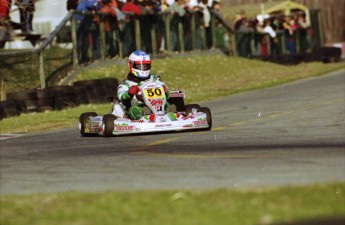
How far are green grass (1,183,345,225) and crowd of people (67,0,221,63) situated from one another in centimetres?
1720

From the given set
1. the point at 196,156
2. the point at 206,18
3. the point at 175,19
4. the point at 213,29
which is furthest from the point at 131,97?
the point at 213,29

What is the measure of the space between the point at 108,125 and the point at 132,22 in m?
13.0

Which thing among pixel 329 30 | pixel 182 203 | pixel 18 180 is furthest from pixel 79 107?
pixel 329 30

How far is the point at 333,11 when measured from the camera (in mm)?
45281

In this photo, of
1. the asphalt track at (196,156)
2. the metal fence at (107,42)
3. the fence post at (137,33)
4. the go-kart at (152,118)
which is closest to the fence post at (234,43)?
the metal fence at (107,42)

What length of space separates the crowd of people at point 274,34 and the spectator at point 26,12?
10.5 m

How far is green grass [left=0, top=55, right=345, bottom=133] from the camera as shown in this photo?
66.9 ft

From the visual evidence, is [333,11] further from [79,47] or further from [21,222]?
[21,222]

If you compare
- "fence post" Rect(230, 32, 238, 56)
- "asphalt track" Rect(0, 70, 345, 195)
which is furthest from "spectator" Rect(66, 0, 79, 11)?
"fence post" Rect(230, 32, 238, 56)

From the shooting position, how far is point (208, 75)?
28.7 m

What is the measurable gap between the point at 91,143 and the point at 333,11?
3297 cm

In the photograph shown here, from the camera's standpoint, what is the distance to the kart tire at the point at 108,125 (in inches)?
571

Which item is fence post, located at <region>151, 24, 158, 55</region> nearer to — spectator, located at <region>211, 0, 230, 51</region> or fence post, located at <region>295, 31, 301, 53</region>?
spectator, located at <region>211, 0, 230, 51</region>

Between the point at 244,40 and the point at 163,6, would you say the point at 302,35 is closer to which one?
the point at 244,40
